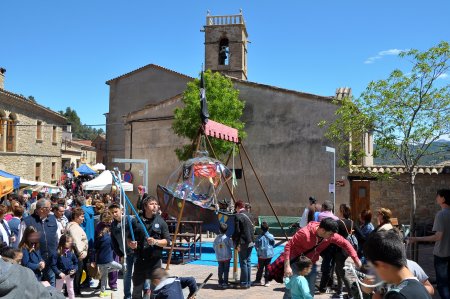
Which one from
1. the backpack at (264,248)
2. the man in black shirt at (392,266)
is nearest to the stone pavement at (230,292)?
the backpack at (264,248)

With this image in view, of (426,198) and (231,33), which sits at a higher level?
(231,33)

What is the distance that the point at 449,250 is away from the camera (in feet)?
22.4

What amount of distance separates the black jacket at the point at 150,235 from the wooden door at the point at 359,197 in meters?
15.2

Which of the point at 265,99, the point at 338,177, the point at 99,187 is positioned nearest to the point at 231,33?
the point at 265,99

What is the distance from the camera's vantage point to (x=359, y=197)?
20.1m

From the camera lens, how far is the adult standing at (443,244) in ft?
22.3

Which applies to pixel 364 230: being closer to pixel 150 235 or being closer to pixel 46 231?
pixel 150 235

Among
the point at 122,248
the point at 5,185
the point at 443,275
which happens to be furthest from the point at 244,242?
the point at 5,185

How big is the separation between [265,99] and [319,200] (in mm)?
5797

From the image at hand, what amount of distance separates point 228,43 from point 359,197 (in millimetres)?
20019

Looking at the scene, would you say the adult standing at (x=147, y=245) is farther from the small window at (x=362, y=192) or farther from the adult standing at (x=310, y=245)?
the small window at (x=362, y=192)

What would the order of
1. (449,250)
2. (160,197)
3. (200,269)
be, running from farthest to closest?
(160,197) < (200,269) < (449,250)

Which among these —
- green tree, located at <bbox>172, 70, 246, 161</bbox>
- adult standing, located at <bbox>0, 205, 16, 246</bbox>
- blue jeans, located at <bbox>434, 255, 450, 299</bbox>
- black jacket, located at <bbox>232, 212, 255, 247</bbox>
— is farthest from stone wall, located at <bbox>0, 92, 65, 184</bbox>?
blue jeans, located at <bbox>434, 255, 450, 299</bbox>

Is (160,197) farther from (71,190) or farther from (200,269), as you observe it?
(71,190)
